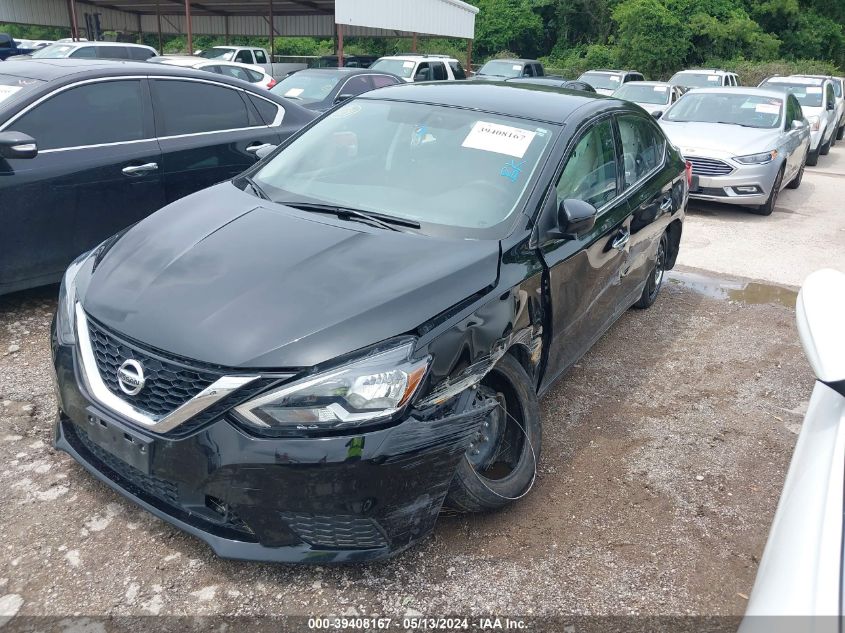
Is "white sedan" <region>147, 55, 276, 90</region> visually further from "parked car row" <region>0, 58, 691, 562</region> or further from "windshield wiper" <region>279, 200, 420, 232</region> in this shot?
"windshield wiper" <region>279, 200, 420, 232</region>

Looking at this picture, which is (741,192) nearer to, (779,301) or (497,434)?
(779,301)

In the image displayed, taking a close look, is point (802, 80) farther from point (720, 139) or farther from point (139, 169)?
point (139, 169)

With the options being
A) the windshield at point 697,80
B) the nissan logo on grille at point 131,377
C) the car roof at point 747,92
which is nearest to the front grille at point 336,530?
the nissan logo on grille at point 131,377

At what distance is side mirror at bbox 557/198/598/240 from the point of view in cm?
315

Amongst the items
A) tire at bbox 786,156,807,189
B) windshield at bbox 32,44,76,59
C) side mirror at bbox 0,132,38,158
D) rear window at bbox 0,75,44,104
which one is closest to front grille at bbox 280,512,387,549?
side mirror at bbox 0,132,38,158

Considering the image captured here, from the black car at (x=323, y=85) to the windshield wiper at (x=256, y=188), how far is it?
785cm

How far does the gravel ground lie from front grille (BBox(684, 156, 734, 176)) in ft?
17.9

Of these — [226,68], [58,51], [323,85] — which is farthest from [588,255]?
[58,51]

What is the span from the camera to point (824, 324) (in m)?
1.86

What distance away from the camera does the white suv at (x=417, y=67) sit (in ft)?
52.1

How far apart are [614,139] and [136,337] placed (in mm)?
2904

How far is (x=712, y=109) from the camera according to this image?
10.3 meters

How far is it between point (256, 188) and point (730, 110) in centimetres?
876

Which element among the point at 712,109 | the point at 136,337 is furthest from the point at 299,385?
the point at 712,109
